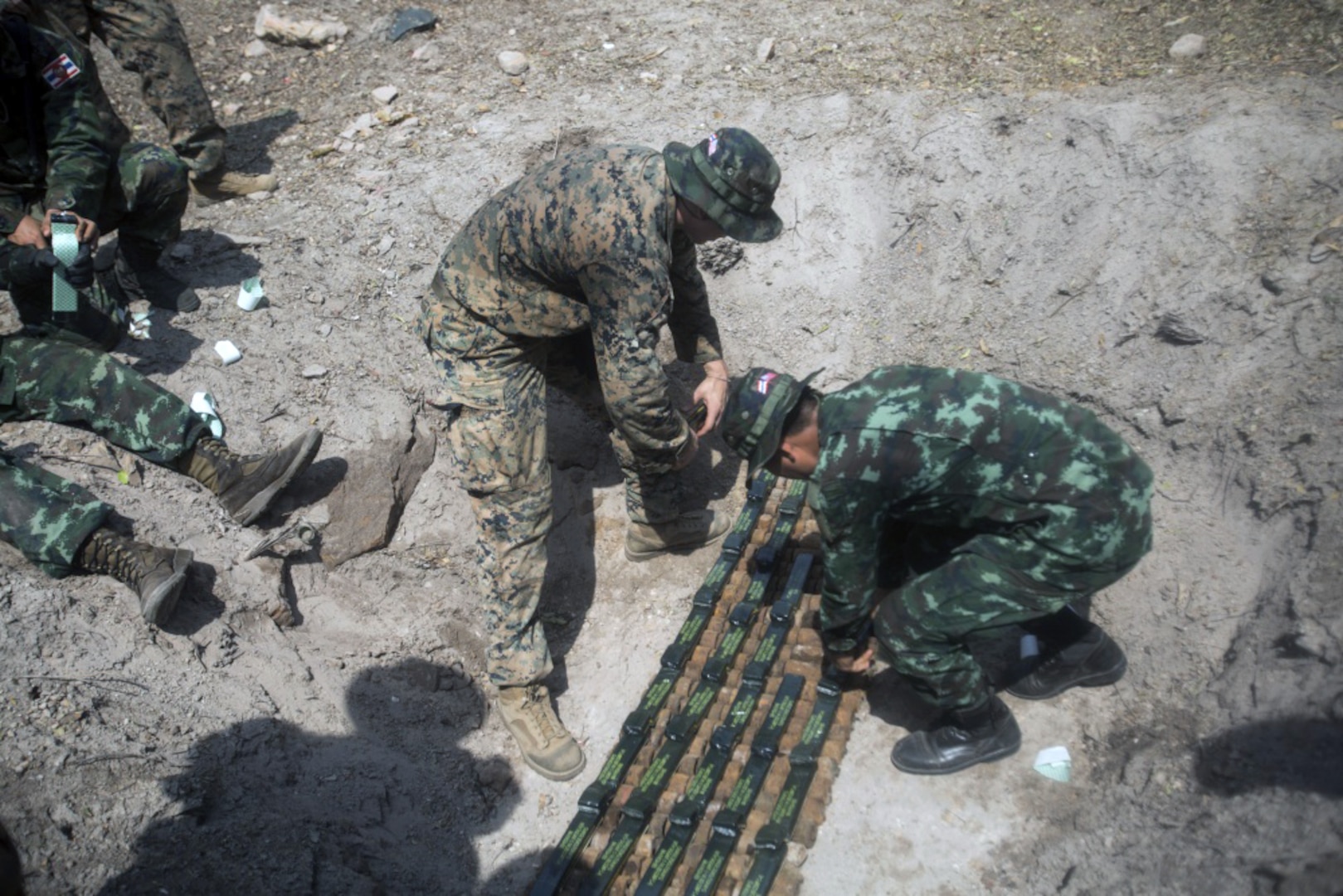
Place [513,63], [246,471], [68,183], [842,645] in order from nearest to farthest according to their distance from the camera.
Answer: [842,645]
[246,471]
[68,183]
[513,63]

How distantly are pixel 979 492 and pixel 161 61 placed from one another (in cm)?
600

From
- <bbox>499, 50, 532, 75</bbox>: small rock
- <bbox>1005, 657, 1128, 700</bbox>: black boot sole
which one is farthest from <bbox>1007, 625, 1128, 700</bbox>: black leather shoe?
<bbox>499, 50, 532, 75</bbox>: small rock

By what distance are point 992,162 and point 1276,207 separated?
1.45 meters

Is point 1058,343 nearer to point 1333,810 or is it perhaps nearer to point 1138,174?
point 1138,174

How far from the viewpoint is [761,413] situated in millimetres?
3098

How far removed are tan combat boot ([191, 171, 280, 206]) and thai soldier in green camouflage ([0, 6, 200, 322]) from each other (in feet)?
3.28

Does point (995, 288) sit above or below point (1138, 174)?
below

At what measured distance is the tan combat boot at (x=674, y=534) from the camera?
485 cm

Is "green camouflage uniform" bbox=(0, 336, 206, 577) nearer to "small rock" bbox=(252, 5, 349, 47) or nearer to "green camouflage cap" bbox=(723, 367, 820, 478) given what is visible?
"green camouflage cap" bbox=(723, 367, 820, 478)

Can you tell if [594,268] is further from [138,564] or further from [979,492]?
[138,564]

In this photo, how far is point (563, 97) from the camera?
654 centimetres

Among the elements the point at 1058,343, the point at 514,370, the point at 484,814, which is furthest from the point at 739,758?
the point at 1058,343

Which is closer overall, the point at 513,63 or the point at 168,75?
the point at 168,75

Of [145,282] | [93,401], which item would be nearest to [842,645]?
[93,401]
